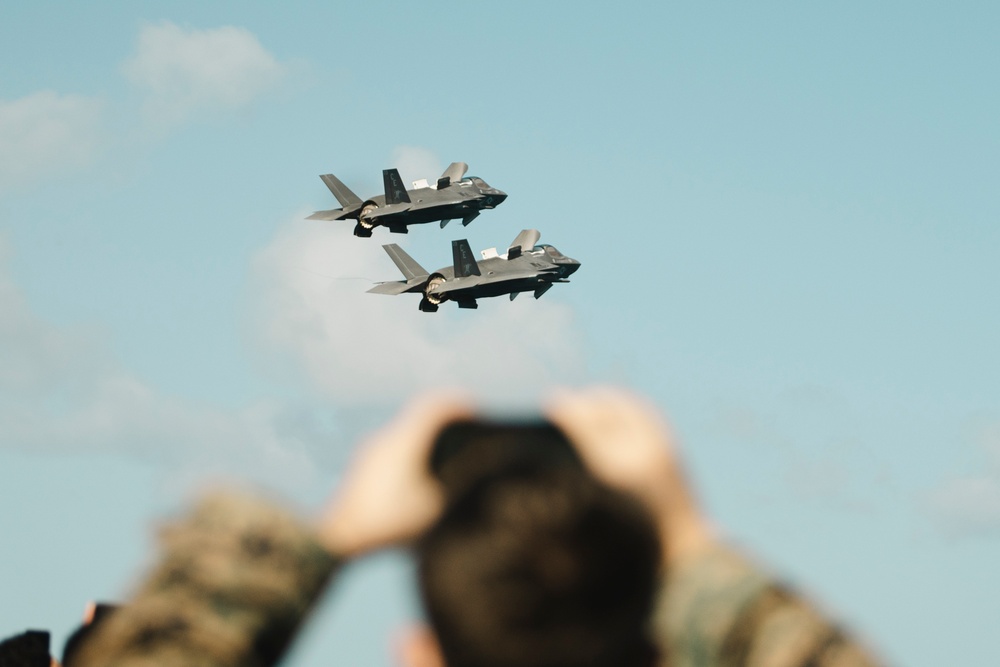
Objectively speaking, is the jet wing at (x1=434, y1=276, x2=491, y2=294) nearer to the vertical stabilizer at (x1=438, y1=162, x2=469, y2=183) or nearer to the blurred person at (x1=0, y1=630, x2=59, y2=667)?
the vertical stabilizer at (x1=438, y1=162, x2=469, y2=183)

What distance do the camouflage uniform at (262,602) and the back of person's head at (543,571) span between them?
0.16m

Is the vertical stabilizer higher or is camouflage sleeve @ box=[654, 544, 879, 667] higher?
the vertical stabilizer

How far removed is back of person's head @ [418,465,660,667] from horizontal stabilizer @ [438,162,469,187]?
97.4 m

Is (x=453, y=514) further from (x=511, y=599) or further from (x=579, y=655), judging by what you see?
(x=579, y=655)

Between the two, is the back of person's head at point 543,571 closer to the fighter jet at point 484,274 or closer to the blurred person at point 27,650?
the blurred person at point 27,650

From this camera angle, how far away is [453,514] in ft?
8.91

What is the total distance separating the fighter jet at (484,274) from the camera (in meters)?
95.0

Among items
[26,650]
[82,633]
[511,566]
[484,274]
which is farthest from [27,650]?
[484,274]

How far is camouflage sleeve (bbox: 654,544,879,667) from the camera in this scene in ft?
9.24

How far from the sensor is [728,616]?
9.45 feet

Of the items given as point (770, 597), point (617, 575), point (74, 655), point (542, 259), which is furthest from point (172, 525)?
point (542, 259)

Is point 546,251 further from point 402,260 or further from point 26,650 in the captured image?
point 26,650

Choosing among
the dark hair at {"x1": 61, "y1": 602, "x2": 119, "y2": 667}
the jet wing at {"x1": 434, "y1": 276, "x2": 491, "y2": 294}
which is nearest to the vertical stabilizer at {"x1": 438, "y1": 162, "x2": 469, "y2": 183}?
the jet wing at {"x1": 434, "y1": 276, "x2": 491, "y2": 294}

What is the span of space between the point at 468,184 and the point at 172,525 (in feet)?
319
